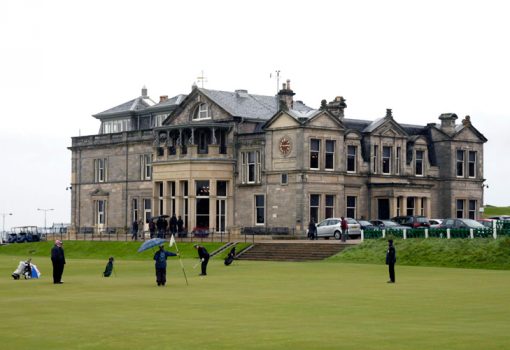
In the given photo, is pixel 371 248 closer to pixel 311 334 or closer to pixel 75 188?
pixel 311 334

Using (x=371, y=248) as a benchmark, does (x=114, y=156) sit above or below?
above

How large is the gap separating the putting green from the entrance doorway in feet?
109

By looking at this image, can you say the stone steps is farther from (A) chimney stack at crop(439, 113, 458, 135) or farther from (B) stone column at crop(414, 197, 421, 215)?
(A) chimney stack at crop(439, 113, 458, 135)

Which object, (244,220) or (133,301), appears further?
(244,220)

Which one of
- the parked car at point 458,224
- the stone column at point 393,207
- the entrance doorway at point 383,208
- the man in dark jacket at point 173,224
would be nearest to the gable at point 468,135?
the entrance doorway at point 383,208

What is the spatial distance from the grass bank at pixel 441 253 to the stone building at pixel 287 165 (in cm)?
1616

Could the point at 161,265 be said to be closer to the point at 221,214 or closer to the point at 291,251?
the point at 291,251

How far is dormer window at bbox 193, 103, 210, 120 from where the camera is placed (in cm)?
8212

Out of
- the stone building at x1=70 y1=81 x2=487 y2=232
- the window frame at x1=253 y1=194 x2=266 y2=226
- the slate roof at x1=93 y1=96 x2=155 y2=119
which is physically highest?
the slate roof at x1=93 y1=96 x2=155 y2=119

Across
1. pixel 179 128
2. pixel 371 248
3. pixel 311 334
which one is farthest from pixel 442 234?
pixel 311 334

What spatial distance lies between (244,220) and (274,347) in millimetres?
58637

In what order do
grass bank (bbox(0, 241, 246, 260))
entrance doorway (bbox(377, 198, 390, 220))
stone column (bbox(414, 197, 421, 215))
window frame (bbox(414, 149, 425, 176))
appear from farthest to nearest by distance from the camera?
window frame (bbox(414, 149, 425, 176)) < stone column (bbox(414, 197, 421, 215)) < entrance doorway (bbox(377, 198, 390, 220)) < grass bank (bbox(0, 241, 246, 260))

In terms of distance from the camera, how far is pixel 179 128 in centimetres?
8075

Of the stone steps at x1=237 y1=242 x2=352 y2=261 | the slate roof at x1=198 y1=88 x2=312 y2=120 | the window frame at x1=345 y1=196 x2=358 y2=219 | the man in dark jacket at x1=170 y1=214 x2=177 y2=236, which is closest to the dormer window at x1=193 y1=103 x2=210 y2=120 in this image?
the slate roof at x1=198 y1=88 x2=312 y2=120
